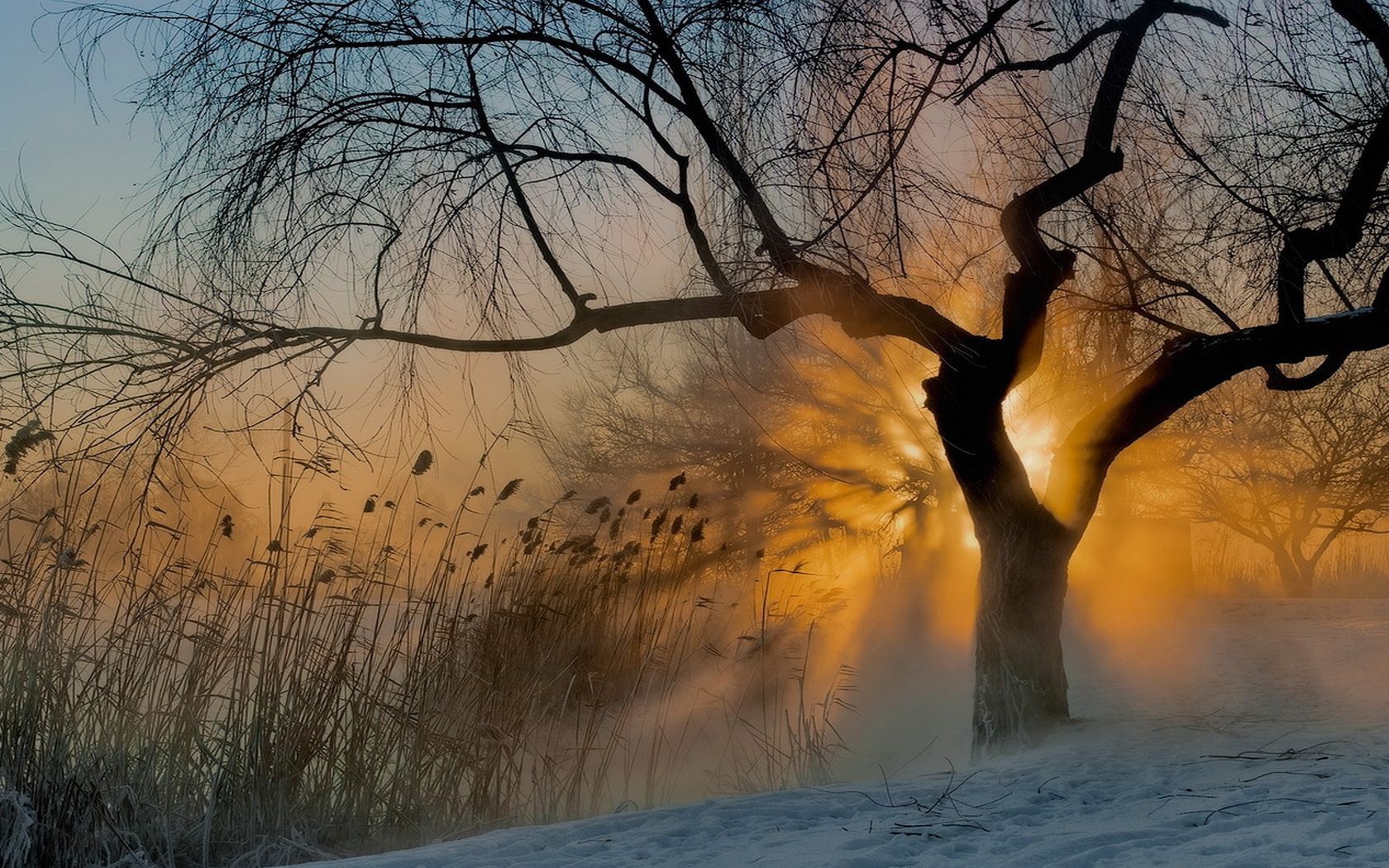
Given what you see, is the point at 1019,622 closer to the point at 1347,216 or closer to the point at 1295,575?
the point at 1347,216

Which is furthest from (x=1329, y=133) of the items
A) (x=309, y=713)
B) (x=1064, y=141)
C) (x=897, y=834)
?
(x=309, y=713)

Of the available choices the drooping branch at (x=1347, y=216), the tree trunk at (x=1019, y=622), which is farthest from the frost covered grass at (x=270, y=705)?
the drooping branch at (x=1347, y=216)

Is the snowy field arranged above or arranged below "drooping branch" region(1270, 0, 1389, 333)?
below

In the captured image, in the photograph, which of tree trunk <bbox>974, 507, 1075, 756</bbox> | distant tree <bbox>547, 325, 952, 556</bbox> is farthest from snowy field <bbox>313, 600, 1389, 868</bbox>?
distant tree <bbox>547, 325, 952, 556</bbox>

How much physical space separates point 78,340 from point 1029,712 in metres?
4.78

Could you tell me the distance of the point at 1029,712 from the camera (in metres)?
5.93

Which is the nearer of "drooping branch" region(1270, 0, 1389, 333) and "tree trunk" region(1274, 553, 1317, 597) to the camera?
"drooping branch" region(1270, 0, 1389, 333)

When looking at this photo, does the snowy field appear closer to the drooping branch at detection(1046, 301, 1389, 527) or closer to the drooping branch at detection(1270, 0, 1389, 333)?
the drooping branch at detection(1046, 301, 1389, 527)

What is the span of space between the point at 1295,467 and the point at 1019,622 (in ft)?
46.6

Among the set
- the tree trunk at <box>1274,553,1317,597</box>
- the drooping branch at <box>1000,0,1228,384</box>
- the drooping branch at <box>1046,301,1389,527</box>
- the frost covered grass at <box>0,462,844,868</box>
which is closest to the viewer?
the frost covered grass at <box>0,462,844,868</box>

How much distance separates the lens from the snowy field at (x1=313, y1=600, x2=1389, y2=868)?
11.3 feet

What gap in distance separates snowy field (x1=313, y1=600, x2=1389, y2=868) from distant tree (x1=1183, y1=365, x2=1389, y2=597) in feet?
11.0

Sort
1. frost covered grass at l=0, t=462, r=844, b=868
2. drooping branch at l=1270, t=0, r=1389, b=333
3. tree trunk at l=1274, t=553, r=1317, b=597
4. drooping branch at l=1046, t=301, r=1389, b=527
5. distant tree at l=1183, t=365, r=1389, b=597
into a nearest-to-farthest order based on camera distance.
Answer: frost covered grass at l=0, t=462, r=844, b=868, drooping branch at l=1270, t=0, r=1389, b=333, drooping branch at l=1046, t=301, r=1389, b=527, distant tree at l=1183, t=365, r=1389, b=597, tree trunk at l=1274, t=553, r=1317, b=597

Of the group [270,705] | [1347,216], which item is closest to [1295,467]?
[1347,216]
